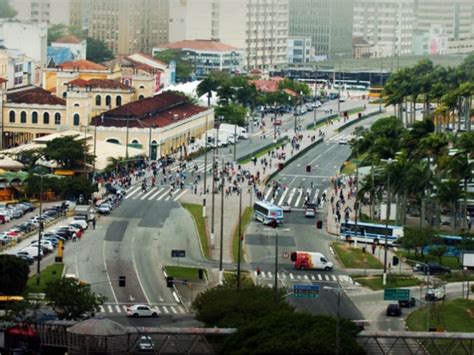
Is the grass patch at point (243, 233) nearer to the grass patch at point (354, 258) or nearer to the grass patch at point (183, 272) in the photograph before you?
the grass patch at point (183, 272)

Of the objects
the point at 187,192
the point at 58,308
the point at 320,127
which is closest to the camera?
the point at 58,308

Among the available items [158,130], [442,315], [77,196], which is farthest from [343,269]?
[158,130]

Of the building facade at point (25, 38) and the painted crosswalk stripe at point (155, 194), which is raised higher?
the building facade at point (25, 38)

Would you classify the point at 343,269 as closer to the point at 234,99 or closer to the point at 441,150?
the point at 441,150

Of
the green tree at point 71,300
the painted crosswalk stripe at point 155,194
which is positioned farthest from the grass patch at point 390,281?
the painted crosswalk stripe at point 155,194

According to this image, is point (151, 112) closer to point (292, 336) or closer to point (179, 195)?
point (179, 195)

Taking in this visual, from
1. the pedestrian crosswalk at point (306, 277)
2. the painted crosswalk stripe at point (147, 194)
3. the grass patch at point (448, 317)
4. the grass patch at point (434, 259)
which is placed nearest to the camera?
the grass patch at point (448, 317)

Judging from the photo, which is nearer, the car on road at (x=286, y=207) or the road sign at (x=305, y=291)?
the road sign at (x=305, y=291)
